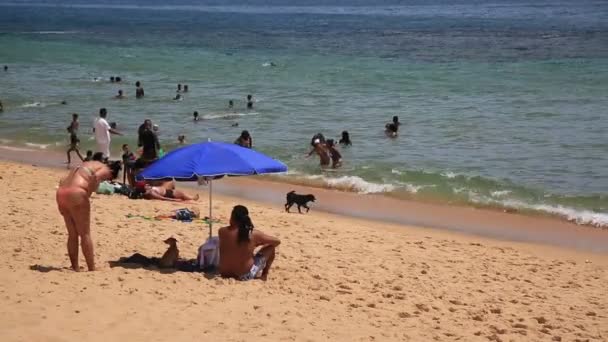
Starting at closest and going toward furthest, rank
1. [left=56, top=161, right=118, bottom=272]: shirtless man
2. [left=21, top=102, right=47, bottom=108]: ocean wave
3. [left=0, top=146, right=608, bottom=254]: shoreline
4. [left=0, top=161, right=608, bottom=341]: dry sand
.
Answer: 1. [left=0, top=161, right=608, bottom=341]: dry sand
2. [left=56, top=161, right=118, bottom=272]: shirtless man
3. [left=0, top=146, right=608, bottom=254]: shoreline
4. [left=21, top=102, right=47, bottom=108]: ocean wave

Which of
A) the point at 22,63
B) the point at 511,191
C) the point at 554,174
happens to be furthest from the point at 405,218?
the point at 22,63

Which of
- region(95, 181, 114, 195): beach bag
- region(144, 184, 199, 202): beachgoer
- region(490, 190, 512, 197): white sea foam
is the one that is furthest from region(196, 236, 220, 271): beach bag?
region(490, 190, 512, 197): white sea foam

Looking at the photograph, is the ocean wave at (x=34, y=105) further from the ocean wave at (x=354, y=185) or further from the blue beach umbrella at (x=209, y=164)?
the blue beach umbrella at (x=209, y=164)

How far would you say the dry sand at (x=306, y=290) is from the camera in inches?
305

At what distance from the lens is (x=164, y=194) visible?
46.4 ft

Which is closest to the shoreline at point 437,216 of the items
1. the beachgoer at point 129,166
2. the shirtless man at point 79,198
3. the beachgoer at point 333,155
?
the beachgoer at point 129,166

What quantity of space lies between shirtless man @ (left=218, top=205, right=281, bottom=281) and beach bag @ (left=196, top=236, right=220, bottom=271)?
0.77 feet

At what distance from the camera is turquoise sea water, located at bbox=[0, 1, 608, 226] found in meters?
18.0

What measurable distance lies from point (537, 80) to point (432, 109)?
8137 millimetres

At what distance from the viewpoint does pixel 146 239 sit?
35.5 ft

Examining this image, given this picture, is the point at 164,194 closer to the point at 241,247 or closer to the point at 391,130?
the point at 241,247

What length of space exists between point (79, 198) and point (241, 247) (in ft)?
5.45

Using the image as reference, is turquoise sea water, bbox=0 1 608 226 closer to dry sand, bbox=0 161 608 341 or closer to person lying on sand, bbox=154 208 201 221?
dry sand, bbox=0 161 608 341

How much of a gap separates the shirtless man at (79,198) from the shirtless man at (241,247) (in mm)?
1303
